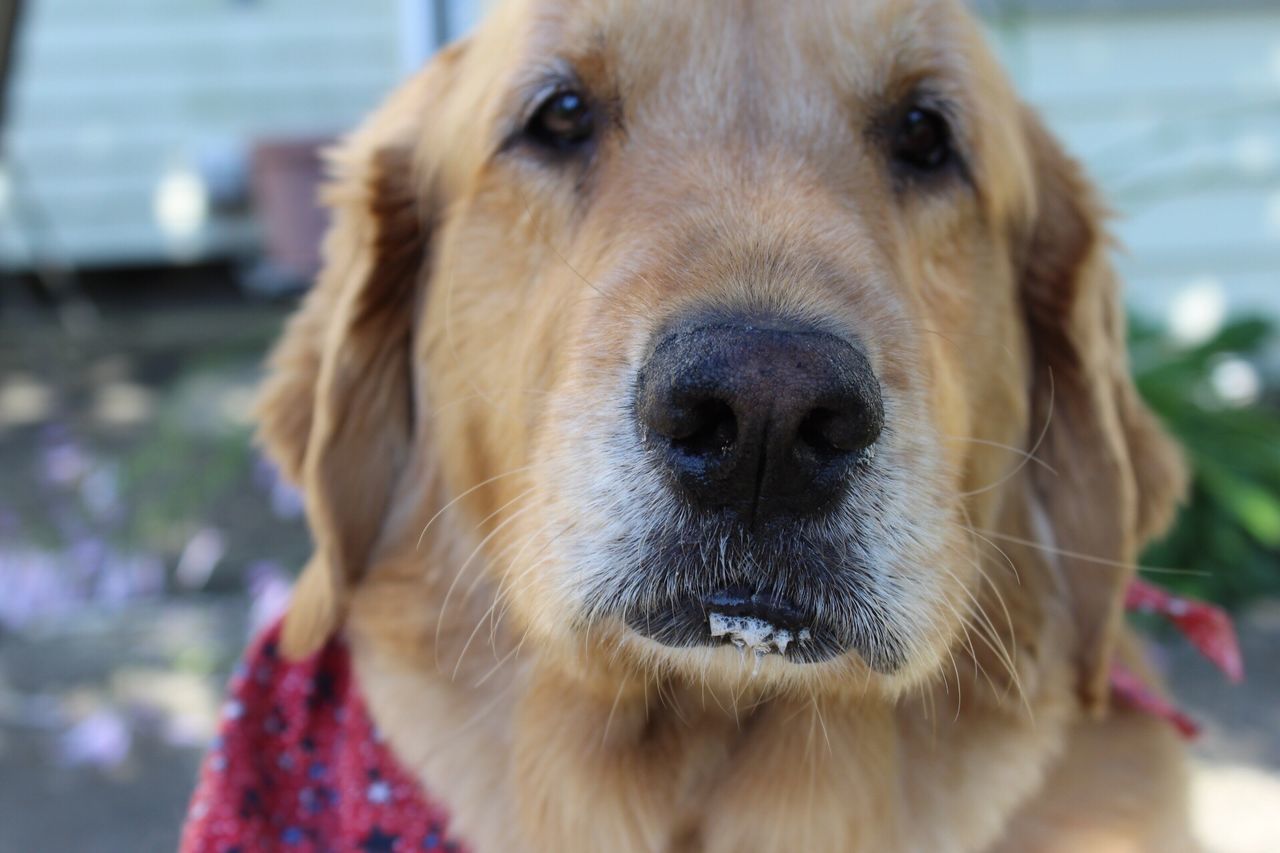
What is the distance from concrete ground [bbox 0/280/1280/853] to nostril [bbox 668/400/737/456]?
221cm

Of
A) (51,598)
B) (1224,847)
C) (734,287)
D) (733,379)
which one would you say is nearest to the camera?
(733,379)

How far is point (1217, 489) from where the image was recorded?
5.25 metres

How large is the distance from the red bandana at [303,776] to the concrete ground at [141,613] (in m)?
1.43

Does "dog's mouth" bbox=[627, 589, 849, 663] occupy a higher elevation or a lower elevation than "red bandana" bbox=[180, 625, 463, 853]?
higher

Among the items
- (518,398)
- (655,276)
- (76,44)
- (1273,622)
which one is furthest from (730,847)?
(76,44)

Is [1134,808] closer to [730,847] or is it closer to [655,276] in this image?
[730,847]

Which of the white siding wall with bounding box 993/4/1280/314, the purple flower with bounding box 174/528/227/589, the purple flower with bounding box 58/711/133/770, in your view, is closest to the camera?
the purple flower with bounding box 58/711/133/770

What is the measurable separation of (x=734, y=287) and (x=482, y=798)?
1.33 m

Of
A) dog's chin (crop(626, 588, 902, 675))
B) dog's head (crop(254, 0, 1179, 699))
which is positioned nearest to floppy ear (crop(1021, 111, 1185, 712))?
dog's head (crop(254, 0, 1179, 699))

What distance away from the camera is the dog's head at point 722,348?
183 centimetres

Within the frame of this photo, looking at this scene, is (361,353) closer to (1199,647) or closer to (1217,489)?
(1199,647)

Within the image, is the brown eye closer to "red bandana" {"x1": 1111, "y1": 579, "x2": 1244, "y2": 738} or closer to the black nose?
the black nose

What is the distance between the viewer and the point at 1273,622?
5359 millimetres

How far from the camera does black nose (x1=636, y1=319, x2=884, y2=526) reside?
1.66m
